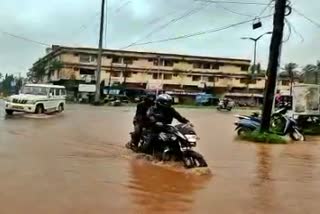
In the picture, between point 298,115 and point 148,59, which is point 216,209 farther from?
point 148,59

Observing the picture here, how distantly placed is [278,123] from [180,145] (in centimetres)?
1096

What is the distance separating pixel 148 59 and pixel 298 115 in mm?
60001

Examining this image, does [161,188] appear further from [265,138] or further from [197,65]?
[197,65]

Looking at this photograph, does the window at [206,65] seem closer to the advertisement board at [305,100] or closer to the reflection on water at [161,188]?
the advertisement board at [305,100]

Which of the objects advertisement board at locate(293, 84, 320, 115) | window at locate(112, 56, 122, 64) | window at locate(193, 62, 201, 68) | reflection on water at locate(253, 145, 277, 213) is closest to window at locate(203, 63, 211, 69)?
window at locate(193, 62, 201, 68)

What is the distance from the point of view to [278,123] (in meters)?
20.9

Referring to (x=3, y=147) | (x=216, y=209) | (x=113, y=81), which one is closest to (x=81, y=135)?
(x=3, y=147)

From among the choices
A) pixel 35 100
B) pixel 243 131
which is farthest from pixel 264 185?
pixel 35 100

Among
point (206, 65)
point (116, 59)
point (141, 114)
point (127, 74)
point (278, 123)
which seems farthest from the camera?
point (206, 65)

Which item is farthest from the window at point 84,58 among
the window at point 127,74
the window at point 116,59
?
the window at point 127,74

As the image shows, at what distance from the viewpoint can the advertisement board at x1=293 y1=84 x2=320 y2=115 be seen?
23477 mm

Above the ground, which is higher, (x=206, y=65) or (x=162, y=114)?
(x=206, y=65)

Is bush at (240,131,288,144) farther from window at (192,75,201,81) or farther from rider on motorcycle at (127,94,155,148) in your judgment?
window at (192,75,201,81)

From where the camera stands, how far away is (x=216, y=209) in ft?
24.2
